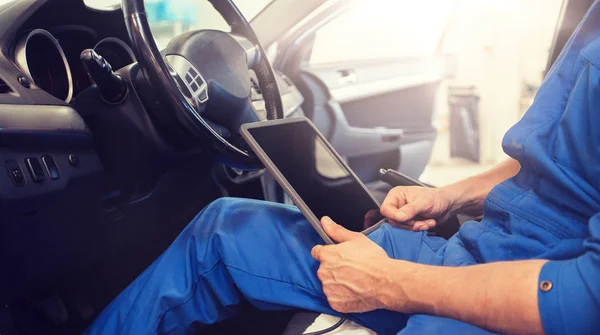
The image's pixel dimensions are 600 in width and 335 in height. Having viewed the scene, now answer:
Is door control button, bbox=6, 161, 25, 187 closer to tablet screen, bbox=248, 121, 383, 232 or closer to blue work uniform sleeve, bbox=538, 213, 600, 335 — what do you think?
tablet screen, bbox=248, 121, 383, 232

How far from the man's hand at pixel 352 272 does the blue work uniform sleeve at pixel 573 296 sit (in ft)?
0.62

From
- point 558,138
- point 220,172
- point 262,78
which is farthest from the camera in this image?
point 220,172

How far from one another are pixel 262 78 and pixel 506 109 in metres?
3.19

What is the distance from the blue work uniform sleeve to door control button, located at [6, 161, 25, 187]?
67 cm

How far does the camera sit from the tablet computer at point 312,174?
784mm

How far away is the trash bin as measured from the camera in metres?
3.83

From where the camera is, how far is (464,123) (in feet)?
12.6

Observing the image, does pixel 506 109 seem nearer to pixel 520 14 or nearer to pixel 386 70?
pixel 520 14

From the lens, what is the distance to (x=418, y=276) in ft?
2.12

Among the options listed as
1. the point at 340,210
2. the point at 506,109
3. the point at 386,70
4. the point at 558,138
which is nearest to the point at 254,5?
the point at 386,70

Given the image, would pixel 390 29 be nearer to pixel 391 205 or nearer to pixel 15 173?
pixel 391 205

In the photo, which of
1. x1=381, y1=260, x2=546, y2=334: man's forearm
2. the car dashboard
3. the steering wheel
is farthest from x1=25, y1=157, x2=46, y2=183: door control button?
x1=381, y1=260, x2=546, y2=334: man's forearm

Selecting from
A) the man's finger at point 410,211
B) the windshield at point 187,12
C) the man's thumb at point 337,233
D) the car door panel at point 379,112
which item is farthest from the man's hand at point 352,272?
the car door panel at point 379,112

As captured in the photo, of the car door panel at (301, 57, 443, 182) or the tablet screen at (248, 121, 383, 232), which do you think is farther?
the car door panel at (301, 57, 443, 182)
